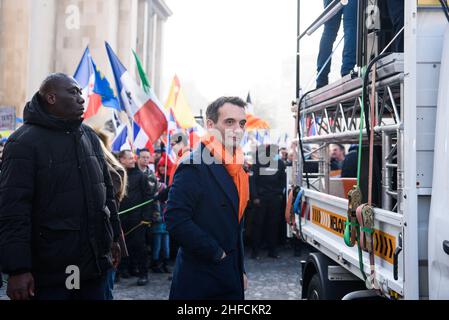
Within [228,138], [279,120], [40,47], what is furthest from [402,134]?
[279,120]

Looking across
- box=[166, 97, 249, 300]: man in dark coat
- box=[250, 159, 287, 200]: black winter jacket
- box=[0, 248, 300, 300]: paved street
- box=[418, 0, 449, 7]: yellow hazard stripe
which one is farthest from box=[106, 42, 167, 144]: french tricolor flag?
box=[418, 0, 449, 7]: yellow hazard stripe

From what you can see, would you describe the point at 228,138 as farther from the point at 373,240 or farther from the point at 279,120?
the point at 279,120

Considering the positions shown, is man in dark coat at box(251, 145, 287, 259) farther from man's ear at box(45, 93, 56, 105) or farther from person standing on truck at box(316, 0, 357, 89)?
man's ear at box(45, 93, 56, 105)

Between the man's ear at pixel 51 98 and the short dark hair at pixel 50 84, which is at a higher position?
the short dark hair at pixel 50 84

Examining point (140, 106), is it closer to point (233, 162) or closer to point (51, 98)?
point (51, 98)

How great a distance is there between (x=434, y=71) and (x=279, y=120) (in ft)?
253

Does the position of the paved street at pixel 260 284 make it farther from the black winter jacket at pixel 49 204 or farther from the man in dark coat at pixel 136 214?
the black winter jacket at pixel 49 204

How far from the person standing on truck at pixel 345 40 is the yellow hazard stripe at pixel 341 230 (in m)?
1.35

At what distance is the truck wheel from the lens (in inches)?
151

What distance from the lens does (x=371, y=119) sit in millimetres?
2891

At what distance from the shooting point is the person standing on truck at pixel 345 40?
4317 mm

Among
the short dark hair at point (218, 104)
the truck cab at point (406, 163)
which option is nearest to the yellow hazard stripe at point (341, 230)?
the truck cab at point (406, 163)

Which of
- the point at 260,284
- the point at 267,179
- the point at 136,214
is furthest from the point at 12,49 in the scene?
the point at 260,284

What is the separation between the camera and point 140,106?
24.7 ft
